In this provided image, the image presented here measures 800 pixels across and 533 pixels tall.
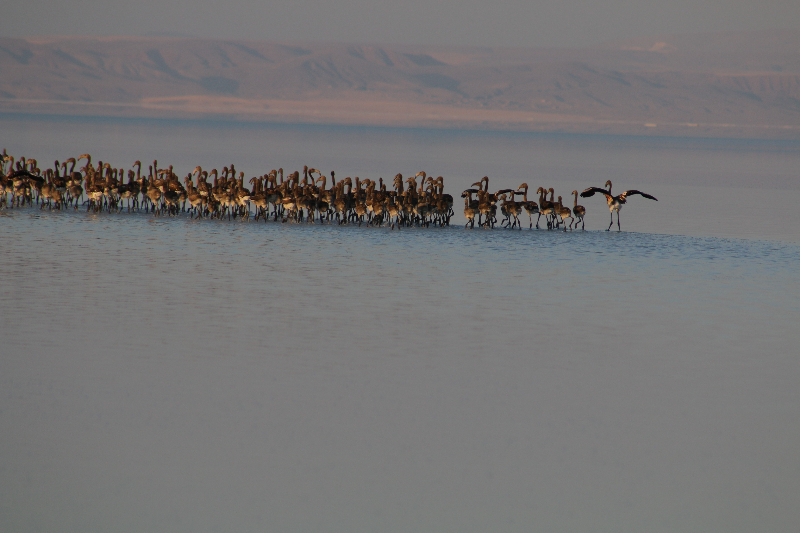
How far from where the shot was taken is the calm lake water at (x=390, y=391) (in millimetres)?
7086

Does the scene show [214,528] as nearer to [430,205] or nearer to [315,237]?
[315,237]

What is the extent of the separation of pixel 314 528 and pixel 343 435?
1.57 meters

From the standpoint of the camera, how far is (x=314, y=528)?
6707mm

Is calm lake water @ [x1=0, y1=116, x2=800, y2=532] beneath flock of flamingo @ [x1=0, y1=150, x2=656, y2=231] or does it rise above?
beneath

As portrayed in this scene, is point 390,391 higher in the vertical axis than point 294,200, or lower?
lower

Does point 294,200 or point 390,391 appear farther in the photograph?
point 294,200

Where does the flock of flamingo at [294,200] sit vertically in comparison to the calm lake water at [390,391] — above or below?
above

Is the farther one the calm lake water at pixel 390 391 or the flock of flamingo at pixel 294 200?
the flock of flamingo at pixel 294 200

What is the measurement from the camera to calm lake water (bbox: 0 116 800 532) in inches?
279

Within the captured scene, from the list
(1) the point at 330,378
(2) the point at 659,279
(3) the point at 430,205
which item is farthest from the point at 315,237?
(1) the point at 330,378

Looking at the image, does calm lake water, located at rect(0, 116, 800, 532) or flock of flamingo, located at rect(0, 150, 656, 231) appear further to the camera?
flock of flamingo, located at rect(0, 150, 656, 231)

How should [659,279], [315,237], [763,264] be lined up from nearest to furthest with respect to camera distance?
[659,279]
[763,264]
[315,237]

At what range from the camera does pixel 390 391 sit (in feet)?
30.9

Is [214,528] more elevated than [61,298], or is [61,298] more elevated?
[61,298]
